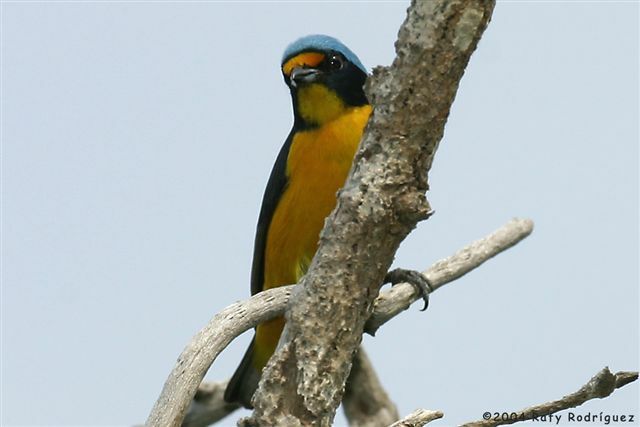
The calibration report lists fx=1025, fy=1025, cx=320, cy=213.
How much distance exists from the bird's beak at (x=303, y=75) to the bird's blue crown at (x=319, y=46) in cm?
17

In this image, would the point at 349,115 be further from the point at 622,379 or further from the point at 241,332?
the point at 622,379

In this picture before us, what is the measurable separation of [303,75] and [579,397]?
3.09 metres

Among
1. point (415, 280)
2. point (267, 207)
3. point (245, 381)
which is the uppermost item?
point (267, 207)

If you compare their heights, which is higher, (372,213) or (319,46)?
(319,46)

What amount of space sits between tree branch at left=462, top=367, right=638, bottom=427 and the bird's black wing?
9.01 feet

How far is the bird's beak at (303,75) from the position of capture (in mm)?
6238

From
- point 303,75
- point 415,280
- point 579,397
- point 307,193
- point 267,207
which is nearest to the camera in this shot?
point 579,397

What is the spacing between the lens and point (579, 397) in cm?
377

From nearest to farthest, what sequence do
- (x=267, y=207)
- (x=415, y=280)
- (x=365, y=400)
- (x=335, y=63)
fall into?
(x=415, y=280)
(x=335, y=63)
(x=267, y=207)
(x=365, y=400)

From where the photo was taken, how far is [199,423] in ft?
23.1

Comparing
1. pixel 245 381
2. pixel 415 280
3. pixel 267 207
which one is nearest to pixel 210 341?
pixel 415 280

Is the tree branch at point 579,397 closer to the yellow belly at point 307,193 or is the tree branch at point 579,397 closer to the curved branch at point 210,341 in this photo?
the curved branch at point 210,341

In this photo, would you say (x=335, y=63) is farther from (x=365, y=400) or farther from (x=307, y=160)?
(x=365, y=400)

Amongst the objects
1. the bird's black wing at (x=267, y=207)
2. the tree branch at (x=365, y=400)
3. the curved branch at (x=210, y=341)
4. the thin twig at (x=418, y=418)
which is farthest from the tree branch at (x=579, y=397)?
the tree branch at (x=365, y=400)
